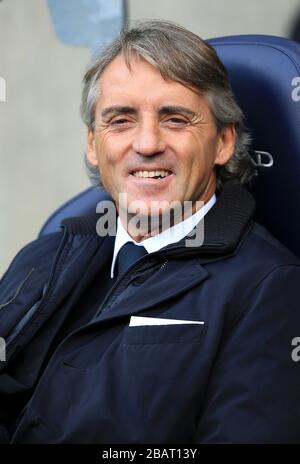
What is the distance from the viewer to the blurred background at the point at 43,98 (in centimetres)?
276

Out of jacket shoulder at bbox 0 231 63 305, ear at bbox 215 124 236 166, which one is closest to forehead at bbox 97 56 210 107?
ear at bbox 215 124 236 166

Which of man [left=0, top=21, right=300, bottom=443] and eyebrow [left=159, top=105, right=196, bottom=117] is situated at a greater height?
eyebrow [left=159, top=105, right=196, bottom=117]

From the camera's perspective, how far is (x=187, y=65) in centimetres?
163

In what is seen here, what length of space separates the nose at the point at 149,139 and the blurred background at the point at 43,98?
1031 mm

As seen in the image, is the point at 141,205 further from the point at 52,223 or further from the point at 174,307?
the point at 52,223

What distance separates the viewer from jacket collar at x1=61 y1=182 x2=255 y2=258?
5.11 ft

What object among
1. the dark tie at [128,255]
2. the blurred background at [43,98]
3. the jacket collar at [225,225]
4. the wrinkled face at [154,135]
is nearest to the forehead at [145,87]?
the wrinkled face at [154,135]

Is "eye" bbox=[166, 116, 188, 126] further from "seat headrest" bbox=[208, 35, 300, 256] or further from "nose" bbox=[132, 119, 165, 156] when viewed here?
"seat headrest" bbox=[208, 35, 300, 256]

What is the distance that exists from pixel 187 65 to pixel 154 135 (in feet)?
0.51

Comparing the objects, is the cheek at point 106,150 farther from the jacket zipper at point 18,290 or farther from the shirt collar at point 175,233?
the jacket zipper at point 18,290

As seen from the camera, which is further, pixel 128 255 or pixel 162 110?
pixel 128 255

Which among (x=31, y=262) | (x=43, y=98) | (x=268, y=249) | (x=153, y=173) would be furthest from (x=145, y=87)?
(x=43, y=98)

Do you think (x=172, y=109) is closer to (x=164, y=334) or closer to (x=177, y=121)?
(x=177, y=121)

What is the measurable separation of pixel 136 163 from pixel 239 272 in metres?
0.34
